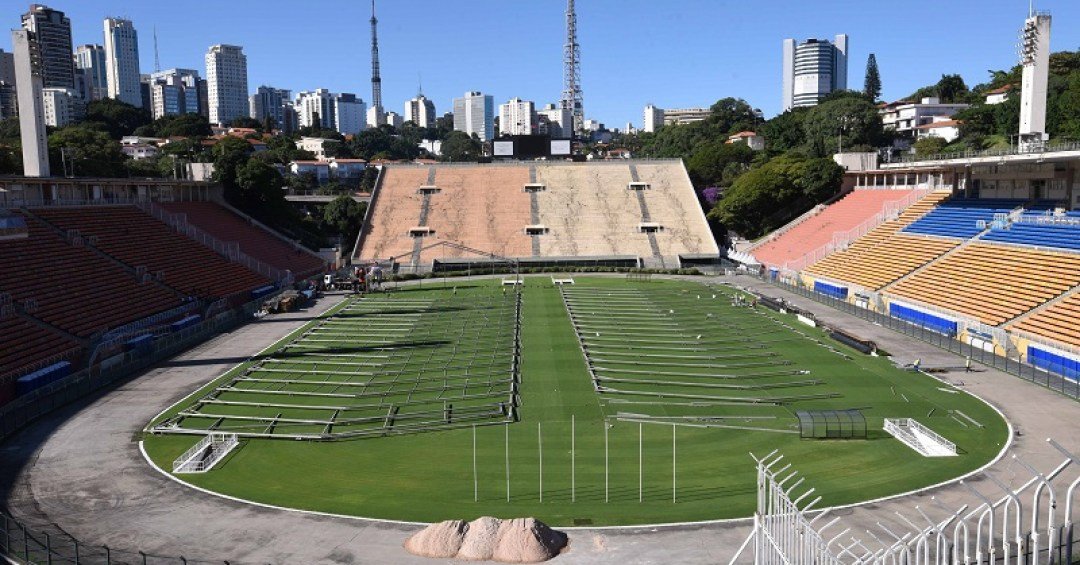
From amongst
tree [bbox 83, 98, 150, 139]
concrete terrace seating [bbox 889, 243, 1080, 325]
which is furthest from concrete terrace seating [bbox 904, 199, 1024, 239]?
tree [bbox 83, 98, 150, 139]

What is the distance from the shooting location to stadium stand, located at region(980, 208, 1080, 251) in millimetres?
37844

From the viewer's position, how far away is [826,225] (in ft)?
210

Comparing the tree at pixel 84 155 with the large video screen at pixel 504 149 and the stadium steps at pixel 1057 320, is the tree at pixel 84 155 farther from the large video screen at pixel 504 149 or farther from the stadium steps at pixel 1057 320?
the stadium steps at pixel 1057 320

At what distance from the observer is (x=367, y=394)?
28.7 metres

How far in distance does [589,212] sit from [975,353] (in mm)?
46450

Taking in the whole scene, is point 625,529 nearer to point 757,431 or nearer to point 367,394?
point 757,431

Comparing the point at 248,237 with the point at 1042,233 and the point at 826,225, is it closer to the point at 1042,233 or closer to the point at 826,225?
the point at 826,225

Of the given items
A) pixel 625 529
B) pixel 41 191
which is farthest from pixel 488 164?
pixel 625 529

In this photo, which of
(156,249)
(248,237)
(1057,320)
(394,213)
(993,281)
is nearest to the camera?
(1057,320)

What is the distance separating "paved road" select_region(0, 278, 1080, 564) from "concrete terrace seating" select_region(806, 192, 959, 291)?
61.5 ft

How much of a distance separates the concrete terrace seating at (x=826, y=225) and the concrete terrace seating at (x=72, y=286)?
45.3 meters

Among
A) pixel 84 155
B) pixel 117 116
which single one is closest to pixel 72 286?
pixel 84 155

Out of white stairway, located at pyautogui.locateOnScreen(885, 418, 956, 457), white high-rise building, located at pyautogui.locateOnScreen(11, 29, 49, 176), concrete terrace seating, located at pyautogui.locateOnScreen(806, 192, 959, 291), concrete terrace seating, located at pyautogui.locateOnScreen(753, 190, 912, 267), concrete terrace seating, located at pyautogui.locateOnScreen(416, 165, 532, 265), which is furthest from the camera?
concrete terrace seating, located at pyautogui.locateOnScreen(416, 165, 532, 265)

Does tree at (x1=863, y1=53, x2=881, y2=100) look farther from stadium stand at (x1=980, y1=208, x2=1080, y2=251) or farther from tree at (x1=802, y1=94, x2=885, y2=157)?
stadium stand at (x1=980, y1=208, x2=1080, y2=251)
